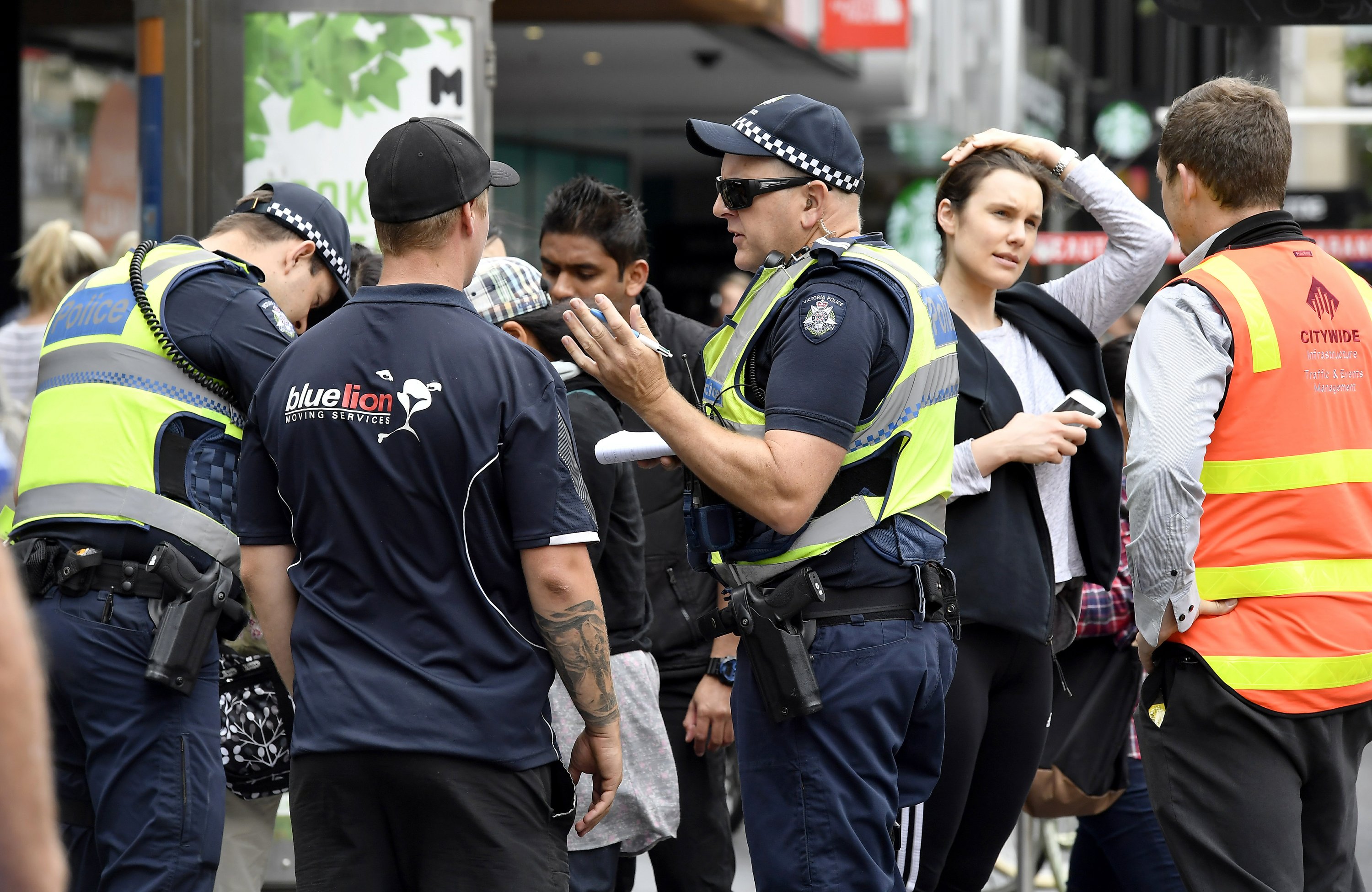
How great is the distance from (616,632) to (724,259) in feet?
69.6

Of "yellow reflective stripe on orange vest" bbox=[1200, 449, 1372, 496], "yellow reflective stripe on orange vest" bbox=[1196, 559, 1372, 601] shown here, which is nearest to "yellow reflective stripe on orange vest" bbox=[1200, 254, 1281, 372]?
"yellow reflective stripe on orange vest" bbox=[1200, 449, 1372, 496]

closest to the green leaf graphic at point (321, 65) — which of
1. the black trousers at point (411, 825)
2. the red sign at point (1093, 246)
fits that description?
the black trousers at point (411, 825)

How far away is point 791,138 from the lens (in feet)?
10.6

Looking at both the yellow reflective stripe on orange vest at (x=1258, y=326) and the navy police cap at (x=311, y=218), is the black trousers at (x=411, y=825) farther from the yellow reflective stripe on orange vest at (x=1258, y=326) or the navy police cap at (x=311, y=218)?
the yellow reflective stripe on orange vest at (x=1258, y=326)

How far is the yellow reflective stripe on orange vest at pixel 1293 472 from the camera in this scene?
328 cm

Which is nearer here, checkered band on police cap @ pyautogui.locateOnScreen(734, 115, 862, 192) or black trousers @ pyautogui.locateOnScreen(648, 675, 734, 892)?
checkered band on police cap @ pyautogui.locateOnScreen(734, 115, 862, 192)

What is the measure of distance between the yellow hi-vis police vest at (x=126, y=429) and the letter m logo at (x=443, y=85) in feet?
7.09

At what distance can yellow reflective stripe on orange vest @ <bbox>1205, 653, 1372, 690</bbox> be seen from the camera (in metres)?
3.24

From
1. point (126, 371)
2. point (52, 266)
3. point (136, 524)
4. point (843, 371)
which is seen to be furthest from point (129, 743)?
point (52, 266)

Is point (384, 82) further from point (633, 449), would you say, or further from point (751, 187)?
point (633, 449)

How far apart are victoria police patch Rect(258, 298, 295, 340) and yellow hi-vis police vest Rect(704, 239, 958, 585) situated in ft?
3.45

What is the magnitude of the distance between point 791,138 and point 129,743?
2025mm

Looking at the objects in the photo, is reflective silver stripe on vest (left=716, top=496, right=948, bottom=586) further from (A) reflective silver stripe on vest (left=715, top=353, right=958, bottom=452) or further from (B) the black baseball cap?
(B) the black baseball cap

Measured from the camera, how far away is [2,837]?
1271 millimetres
